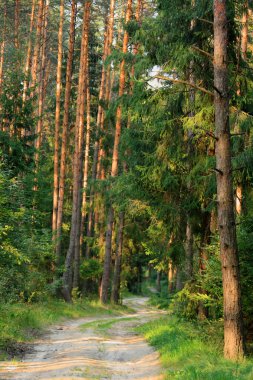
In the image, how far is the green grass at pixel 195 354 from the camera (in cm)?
699

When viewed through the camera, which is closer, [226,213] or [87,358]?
[226,213]

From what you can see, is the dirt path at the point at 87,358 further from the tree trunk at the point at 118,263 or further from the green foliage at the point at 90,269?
the green foliage at the point at 90,269

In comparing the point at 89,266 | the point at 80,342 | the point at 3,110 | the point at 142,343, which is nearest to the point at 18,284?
the point at 80,342

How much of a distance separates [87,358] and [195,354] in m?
2.29

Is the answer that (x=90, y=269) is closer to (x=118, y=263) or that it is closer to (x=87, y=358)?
(x=118, y=263)

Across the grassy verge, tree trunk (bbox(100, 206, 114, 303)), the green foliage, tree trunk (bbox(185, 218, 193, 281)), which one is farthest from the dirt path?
the green foliage

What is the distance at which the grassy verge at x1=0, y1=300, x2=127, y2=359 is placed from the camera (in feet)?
36.8

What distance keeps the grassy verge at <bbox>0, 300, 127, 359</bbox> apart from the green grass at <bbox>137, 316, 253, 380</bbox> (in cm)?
331

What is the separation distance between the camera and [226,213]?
8406 mm

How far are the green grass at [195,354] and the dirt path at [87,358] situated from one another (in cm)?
→ 33

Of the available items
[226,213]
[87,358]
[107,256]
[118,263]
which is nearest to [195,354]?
[87,358]

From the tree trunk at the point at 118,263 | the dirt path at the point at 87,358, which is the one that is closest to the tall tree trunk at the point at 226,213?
the dirt path at the point at 87,358

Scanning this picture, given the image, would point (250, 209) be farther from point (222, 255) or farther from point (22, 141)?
point (22, 141)

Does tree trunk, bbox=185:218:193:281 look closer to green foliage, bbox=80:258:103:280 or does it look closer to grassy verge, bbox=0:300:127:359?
grassy verge, bbox=0:300:127:359
